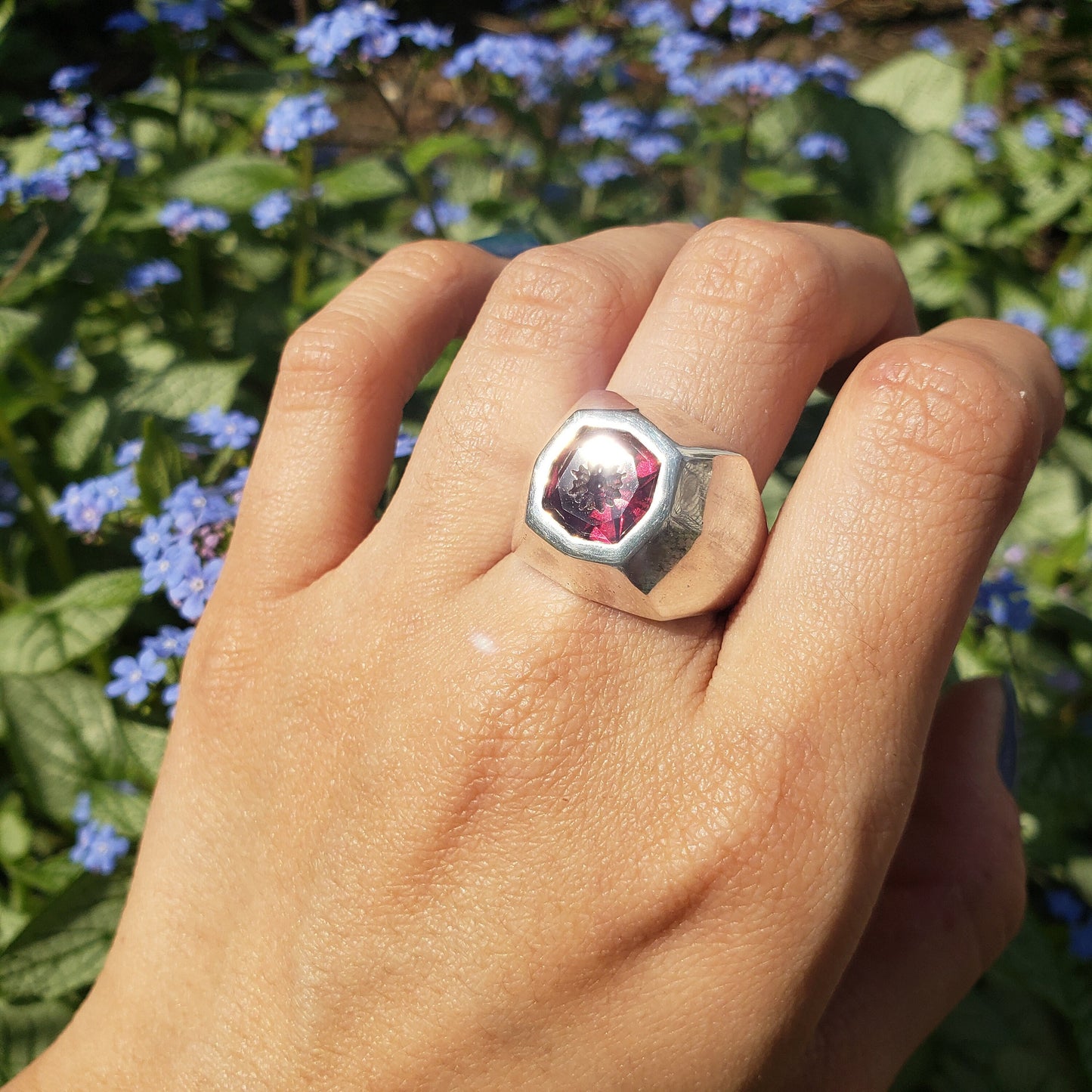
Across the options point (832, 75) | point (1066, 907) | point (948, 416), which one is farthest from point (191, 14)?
point (1066, 907)

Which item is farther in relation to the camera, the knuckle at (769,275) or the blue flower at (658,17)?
the blue flower at (658,17)

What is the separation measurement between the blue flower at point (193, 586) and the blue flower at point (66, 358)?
4.34 ft

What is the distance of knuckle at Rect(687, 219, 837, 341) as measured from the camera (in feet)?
3.97

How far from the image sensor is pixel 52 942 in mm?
1729

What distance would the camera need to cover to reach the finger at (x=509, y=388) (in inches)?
47.5

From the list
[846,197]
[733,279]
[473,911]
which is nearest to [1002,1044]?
[473,911]

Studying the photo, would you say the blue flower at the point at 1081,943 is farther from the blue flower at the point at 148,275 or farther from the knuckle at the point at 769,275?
the blue flower at the point at 148,275

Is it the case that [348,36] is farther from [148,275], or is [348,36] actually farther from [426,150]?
[148,275]

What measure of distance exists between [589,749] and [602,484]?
0.30 m

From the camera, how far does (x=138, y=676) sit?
5.89 ft

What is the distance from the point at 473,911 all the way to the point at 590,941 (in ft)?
0.45

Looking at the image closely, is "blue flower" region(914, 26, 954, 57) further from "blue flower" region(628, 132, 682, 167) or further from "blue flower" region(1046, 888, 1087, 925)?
"blue flower" region(1046, 888, 1087, 925)

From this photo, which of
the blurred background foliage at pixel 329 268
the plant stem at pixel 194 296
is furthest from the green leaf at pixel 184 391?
the plant stem at pixel 194 296

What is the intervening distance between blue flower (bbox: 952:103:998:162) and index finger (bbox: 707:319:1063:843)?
3.09 metres
